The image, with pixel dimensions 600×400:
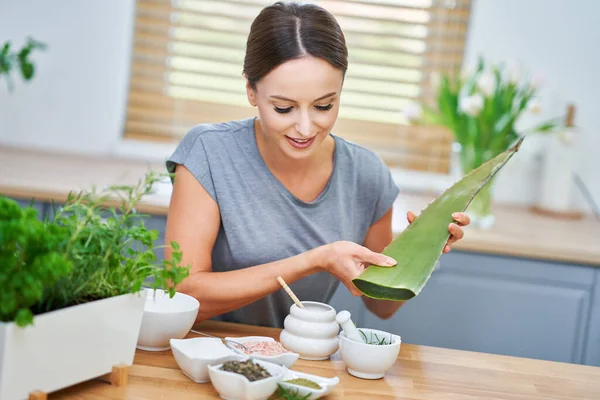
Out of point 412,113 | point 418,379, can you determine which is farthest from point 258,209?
point 412,113

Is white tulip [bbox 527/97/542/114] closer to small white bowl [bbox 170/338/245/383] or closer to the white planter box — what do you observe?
small white bowl [bbox 170/338/245/383]

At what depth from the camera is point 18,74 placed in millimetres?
3154

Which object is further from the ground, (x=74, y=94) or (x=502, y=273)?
(x=74, y=94)

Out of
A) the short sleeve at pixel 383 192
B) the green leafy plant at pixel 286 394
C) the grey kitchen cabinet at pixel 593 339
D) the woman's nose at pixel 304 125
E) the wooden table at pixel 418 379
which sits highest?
the woman's nose at pixel 304 125

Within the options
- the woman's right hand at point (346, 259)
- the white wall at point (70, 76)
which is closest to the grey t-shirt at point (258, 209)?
the woman's right hand at point (346, 259)

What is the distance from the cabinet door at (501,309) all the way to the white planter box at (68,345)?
4.73ft

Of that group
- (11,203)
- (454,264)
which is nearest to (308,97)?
(11,203)

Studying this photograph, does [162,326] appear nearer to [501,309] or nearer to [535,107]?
[501,309]

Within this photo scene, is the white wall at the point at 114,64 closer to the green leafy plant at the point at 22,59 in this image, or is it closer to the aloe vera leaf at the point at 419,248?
the green leafy plant at the point at 22,59

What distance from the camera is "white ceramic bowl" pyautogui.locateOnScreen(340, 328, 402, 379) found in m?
1.24

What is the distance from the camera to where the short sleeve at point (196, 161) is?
5.60 feet

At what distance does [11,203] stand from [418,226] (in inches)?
29.0

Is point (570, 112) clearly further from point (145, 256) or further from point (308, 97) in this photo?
point (145, 256)

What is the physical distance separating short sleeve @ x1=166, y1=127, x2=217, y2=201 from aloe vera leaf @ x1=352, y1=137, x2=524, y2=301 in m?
0.51
